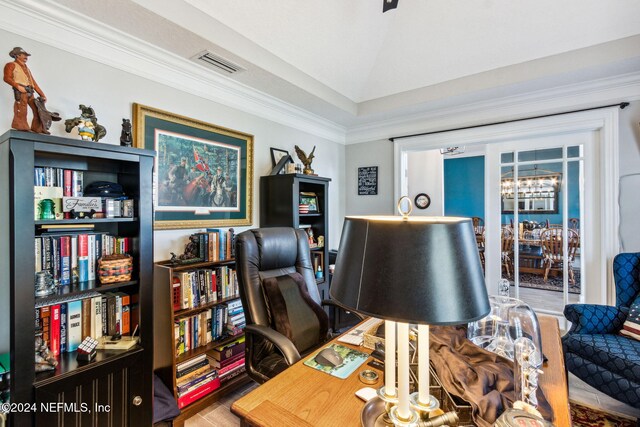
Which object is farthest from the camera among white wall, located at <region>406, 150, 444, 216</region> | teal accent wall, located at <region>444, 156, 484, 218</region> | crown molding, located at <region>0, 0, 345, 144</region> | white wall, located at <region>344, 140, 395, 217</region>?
teal accent wall, located at <region>444, 156, 484, 218</region>

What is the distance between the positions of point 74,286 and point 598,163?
151 inches

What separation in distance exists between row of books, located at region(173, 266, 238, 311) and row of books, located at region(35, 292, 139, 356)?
0.30m

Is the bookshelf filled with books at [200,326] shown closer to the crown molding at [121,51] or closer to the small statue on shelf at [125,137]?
the small statue on shelf at [125,137]

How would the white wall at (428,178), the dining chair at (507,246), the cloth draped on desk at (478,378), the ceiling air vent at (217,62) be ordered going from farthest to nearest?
1. the white wall at (428,178)
2. the dining chair at (507,246)
3. the ceiling air vent at (217,62)
4. the cloth draped on desk at (478,378)

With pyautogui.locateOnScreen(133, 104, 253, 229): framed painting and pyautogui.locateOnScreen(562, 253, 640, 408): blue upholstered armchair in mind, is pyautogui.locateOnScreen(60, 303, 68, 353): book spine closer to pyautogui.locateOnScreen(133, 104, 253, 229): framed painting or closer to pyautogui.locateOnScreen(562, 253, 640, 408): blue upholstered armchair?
pyautogui.locateOnScreen(133, 104, 253, 229): framed painting

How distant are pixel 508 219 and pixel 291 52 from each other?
2556 millimetres

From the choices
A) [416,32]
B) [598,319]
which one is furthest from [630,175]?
[416,32]

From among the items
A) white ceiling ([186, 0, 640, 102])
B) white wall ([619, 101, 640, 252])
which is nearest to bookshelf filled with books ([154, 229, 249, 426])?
white ceiling ([186, 0, 640, 102])

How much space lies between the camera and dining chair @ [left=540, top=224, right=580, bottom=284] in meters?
2.70

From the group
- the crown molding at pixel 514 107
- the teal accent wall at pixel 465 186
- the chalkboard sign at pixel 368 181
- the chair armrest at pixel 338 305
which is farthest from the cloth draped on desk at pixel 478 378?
the teal accent wall at pixel 465 186

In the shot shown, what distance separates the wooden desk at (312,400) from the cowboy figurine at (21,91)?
1.52m

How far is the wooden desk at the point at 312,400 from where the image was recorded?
2.97 feet

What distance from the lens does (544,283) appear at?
9.28 ft

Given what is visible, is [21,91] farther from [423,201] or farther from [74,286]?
[423,201]
